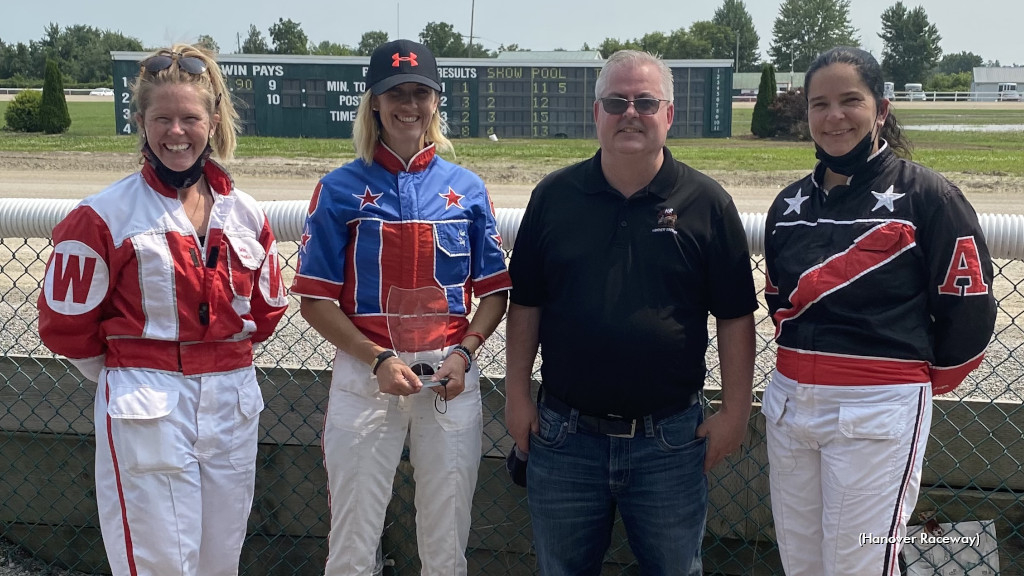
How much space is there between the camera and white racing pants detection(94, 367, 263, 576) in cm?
250

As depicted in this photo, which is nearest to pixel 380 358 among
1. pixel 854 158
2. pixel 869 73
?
pixel 854 158

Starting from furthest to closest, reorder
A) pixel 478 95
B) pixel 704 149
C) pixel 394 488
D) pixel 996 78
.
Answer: pixel 996 78
pixel 478 95
pixel 704 149
pixel 394 488

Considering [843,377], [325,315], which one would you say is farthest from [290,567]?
[843,377]

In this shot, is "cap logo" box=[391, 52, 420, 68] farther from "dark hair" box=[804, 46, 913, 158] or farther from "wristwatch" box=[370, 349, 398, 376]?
"dark hair" box=[804, 46, 913, 158]

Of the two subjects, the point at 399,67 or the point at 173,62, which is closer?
the point at 173,62

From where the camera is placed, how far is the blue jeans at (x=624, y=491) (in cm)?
268

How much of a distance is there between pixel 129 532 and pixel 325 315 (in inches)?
30.3

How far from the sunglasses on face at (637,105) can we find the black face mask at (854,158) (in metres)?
0.46

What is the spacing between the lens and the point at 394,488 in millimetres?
3400

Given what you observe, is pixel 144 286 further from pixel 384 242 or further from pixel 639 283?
pixel 639 283

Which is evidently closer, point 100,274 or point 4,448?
point 100,274

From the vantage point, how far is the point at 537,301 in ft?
9.25

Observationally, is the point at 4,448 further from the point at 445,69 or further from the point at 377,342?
the point at 445,69

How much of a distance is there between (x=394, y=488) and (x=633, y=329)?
1241 mm
